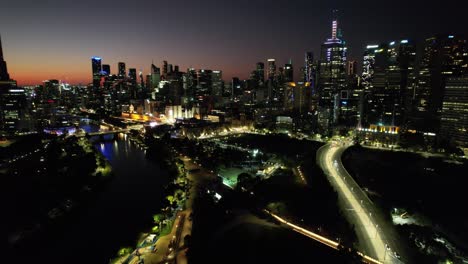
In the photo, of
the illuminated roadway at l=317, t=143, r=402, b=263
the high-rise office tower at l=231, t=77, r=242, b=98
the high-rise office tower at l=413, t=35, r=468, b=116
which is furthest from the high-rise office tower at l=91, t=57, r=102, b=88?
the high-rise office tower at l=413, t=35, r=468, b=116

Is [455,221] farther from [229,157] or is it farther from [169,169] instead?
[169,169]

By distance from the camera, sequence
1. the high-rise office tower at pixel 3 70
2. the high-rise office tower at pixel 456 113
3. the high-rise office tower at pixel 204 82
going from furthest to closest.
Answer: the high-rise office tower at pixel 204 82 → the high-rise office tower at pixel 3 70 → the high-rise office tower at pixel 456 113

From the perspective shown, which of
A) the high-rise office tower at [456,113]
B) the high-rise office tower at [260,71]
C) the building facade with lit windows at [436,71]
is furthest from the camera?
the high-rise office tower at [260,71]

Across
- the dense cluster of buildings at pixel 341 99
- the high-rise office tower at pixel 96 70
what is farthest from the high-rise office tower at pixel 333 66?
the high-rise office tower at pixel 96 70

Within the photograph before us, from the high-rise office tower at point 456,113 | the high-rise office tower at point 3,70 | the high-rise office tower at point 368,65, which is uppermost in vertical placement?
the high-rise office tower at point 368,65

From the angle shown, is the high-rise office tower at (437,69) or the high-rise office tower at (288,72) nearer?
the high-rise office tower at (437,69)

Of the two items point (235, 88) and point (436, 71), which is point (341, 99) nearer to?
point (436, 71)

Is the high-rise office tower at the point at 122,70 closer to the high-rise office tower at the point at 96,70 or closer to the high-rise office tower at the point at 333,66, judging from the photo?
the high-rise office tower at the point at 96,70
